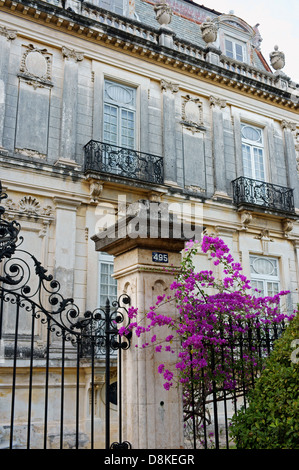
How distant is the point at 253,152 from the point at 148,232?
40.7 ft

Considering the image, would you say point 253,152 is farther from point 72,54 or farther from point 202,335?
point 202,335

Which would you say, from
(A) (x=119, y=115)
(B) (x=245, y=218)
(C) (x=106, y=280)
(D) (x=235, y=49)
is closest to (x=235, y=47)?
(D) (x=235, y=49)

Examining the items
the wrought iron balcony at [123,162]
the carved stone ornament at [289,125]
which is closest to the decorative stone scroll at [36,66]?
the wrought iron balcony at [123,162]

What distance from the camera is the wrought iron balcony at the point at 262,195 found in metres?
14.7

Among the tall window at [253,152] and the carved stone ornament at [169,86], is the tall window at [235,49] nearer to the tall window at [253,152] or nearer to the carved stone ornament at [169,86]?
the tall window at [253,152]

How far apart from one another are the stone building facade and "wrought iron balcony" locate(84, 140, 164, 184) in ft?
0.12

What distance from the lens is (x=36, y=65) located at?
40.4 feet

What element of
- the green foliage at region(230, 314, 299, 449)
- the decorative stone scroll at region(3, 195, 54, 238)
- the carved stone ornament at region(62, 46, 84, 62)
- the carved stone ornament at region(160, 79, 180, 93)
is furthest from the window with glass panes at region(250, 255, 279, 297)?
the green foliage at region(230, 314, 299, 449)

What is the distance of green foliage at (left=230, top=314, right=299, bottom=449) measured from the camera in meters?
3.55

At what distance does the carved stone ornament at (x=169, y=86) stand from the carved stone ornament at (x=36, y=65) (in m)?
3.60

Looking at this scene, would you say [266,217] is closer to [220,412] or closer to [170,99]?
[170,99]

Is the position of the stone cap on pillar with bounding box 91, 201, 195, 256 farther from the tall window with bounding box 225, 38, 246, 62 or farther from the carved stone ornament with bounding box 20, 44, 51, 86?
the tall window with bounding box 225, 38, 246, 62

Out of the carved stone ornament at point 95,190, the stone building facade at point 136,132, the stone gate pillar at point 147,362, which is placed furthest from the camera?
the carved stone ornament at point 95,190

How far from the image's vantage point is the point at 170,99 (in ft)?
47.3
